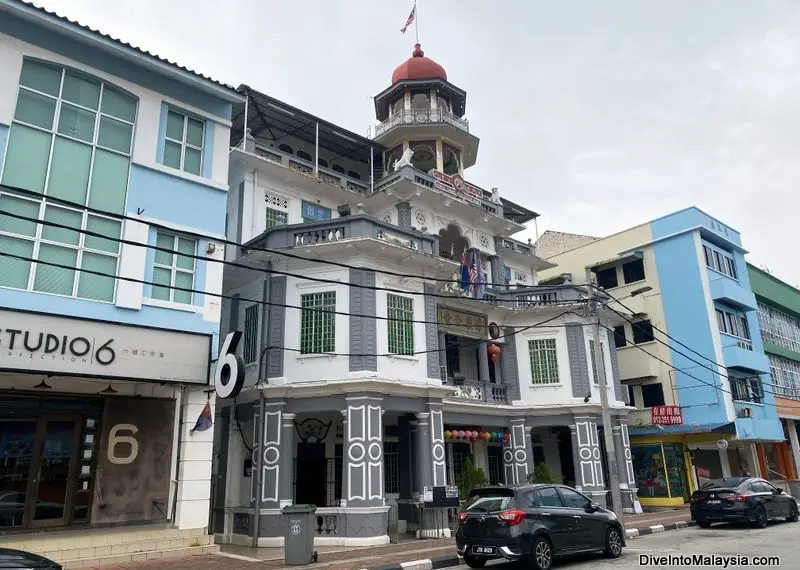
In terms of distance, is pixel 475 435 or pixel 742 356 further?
pixel 742 356

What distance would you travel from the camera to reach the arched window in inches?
498

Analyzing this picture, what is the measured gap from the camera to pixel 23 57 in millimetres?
13320

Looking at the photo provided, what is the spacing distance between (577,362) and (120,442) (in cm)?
1760

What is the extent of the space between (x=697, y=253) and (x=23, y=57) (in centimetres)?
3007

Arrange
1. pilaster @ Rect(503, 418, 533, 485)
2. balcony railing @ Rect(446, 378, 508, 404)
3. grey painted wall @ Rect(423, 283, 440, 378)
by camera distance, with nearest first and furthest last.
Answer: grey painted wall @ Rect(423, 283, 440, 378) < balcony railing @ Rect(446, 378, 508, 404) < pilaster @ Rect(503, 418, 533, 485)

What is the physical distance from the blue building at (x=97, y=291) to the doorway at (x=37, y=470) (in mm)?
25

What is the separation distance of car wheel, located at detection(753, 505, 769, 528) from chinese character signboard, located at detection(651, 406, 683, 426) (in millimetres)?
9754

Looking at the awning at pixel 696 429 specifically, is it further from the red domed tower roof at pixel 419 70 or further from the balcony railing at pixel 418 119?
the red domed tower roof at pixel 419 70

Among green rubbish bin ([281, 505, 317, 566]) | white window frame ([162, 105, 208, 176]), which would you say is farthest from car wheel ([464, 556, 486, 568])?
white window frame ([162, 105, 208, 176])

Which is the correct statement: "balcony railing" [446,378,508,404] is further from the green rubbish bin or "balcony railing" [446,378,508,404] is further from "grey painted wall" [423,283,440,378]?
the green rubbish bin

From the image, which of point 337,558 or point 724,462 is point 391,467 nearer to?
point 337,558

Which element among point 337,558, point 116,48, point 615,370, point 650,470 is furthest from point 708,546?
point 116,48

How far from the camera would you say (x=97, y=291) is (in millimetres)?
13328

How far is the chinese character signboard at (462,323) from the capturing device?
75.0 ft
